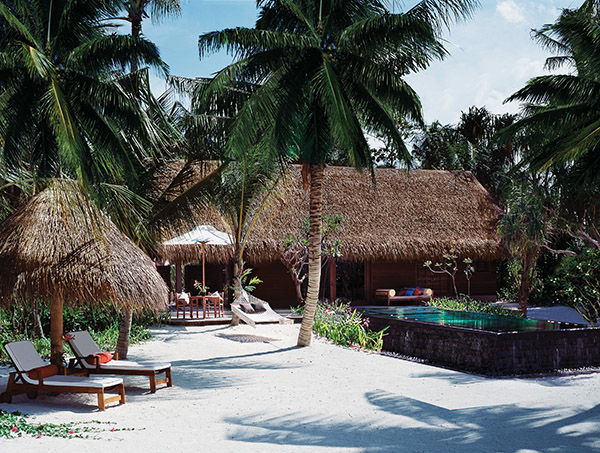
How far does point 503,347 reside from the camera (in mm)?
9414

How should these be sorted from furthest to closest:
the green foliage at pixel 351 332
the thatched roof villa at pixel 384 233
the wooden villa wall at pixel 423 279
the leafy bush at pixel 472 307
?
the wooden villa wall at pixel 423 279 < the thatched roof villa at pixel 384 233 < the leafy bush at pixel 472 307 < the green foliage at pixel 351 332

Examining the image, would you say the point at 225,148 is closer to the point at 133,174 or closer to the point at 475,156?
the point at 133,174

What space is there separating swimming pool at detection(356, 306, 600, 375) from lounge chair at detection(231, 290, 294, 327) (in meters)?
2.88

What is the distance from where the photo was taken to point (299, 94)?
1020cm

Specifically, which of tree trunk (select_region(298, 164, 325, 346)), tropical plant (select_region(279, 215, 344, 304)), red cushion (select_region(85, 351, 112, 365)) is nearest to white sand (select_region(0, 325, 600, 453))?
red cushion (select_region(85, 351, 112, 365))

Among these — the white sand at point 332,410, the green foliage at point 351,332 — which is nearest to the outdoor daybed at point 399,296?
the green foliage at point 351,332

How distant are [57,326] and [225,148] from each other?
411 centimetres

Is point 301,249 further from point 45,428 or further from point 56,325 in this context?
point 45,428

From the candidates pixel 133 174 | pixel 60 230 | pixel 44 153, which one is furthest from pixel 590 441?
pixel 44 153

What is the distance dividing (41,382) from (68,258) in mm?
1395

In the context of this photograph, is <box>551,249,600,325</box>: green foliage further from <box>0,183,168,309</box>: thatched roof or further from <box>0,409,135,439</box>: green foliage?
<box>0,409,135,439</box>: green foliage

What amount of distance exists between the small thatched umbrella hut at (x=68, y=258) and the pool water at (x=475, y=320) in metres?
6.11

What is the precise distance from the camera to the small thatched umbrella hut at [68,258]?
7230mm

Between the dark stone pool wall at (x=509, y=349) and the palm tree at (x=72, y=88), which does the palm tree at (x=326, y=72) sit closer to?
the palm tree at (x=72, y=88)
